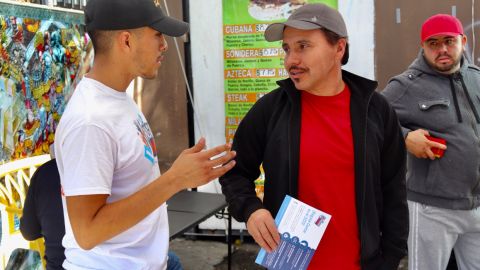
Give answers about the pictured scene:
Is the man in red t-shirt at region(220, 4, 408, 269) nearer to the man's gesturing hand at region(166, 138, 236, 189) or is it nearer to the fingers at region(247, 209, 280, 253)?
the fingers at region(247, 209, 280, 253)

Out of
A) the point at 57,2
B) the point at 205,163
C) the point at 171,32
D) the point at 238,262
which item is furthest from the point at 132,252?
the point at 238,262

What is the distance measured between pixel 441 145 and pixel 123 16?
6.05 ft

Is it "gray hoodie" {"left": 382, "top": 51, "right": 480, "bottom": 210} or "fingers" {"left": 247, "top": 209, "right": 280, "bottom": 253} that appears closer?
"fingers" {"left": 247, "top": 209, "right": 280, "bottom": 253}

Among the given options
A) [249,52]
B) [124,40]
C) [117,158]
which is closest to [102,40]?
[124,40]

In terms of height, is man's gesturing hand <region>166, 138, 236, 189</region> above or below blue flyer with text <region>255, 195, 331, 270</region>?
above

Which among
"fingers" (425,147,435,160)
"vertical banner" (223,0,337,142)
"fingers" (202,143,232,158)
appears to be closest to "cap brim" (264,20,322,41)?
"fingers" (202,143,232,158)

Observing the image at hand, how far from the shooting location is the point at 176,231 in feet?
9.95

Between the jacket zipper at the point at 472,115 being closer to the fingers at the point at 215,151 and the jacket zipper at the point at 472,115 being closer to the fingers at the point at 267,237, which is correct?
the fingers at the point at 267,237

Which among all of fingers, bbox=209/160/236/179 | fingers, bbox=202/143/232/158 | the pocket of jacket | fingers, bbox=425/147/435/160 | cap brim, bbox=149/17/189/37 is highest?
cap brim, bbox=149/17/189/37

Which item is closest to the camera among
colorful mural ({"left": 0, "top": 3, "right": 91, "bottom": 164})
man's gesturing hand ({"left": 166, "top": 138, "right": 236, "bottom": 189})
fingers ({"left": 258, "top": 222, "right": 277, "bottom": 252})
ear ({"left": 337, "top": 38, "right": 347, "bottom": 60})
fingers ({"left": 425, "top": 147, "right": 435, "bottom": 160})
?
man's gesturing hand ({"left": 166, "top": 138, "right": 236, "bottom": 189})

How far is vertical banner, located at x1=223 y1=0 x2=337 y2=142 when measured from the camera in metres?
4.26

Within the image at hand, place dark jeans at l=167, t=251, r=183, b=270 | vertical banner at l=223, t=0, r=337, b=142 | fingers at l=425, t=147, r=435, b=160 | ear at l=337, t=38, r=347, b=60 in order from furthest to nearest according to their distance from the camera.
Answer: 1. vertical banner at l=223, t=0, r=337, b=142
2. fingers at l=425, t=147, r=435, b=160
3. dark jeans at l=167, t=251, r=183, b=270
4. ear at l=337, t=38, r=347, b=60

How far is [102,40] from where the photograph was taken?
152 centimetres

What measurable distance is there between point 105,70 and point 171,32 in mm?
251
